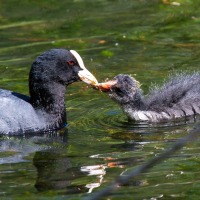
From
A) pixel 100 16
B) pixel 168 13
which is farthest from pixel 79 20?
pixel 168 13

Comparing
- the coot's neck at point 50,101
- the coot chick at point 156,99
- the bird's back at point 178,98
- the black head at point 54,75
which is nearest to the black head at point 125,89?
the coot chick at point 156,99

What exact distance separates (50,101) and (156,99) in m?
1.03

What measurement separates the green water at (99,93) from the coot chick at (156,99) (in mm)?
171

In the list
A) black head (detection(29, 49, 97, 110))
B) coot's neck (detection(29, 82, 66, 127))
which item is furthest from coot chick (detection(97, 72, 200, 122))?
coot's neck (detection(29, 82, 66, 127))

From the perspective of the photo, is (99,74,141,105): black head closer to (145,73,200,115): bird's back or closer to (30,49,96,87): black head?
(145,73,200,115): bird's back

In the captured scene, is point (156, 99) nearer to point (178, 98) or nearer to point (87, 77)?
point (178, 98)

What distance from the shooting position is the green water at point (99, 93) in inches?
211

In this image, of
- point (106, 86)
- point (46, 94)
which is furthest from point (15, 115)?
point (106, 86)

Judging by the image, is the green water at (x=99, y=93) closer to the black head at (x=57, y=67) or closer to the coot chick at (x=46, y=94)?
the coot chick at (x=46, y=94)

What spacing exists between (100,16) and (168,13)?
38.9 inches

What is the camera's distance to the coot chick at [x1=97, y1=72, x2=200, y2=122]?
738cm

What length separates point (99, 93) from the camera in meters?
8.16

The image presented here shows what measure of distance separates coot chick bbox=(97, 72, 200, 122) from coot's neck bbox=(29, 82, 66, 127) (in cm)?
41

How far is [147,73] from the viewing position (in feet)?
28.1
